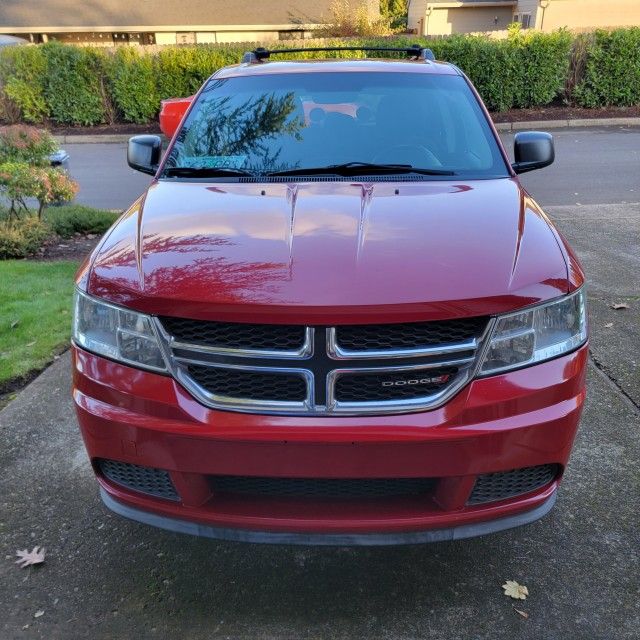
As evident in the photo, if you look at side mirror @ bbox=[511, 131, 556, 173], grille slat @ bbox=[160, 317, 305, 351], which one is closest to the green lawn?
grille slat @ bbox=[160, 317, 305, 351]

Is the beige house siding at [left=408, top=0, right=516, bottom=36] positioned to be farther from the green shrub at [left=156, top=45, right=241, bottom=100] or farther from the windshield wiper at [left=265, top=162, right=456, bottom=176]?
the windshield wiper at [left=265, top=162, right=456, bottom=176]

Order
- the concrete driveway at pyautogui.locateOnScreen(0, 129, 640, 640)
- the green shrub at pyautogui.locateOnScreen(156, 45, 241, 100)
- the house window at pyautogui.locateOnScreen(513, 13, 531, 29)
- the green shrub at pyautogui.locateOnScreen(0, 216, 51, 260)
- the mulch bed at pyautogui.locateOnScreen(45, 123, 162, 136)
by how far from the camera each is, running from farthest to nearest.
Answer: the house window at pyautogui.locateOnScreen(513, 13, 531, 29) < the mulch bed at pyautogui.locateOnScreen(45, 123, 162, 136) < the green shrub at pyautogui.locateOnScreen(156, 45, 241, 100) < the green shrub at pyautogui.locateOnScreen(0, 216, 51, 260) < the concrete driveway at pyautogui.locateOnScreen(0, 129, 640, 640)

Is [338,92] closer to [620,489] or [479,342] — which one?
[479,342]

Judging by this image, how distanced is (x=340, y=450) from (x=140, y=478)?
731mm

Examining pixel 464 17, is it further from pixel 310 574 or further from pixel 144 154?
pixel 310 574

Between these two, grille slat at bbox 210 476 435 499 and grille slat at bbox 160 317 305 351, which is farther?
grille slat at bbox 210 476 435 499

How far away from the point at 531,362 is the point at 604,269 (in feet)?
13.8

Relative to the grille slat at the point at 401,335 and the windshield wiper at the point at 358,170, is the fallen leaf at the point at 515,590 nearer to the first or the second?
the grille slat at the point at 401,335

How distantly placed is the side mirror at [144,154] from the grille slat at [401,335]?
2233 millimetres

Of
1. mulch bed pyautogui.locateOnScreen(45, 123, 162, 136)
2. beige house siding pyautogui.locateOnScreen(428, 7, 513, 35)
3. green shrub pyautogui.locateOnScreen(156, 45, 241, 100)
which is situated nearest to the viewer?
green shrub pyautogui.locateOnScreen(156, 45, 241, 100)

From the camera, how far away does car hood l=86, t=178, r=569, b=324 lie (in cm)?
198

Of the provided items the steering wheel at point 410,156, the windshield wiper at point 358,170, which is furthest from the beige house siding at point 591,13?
the windshield wiper at point 358,170

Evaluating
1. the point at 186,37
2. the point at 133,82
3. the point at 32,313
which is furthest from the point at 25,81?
the point at 32,313

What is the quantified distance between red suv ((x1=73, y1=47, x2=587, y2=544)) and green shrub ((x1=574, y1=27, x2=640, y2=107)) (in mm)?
18081
